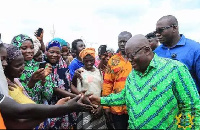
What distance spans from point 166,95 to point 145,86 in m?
0.22

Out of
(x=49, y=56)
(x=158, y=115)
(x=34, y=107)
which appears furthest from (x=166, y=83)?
(x=49, y=56)

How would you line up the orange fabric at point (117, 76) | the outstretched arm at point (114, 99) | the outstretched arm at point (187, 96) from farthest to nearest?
the orange fabric at point (117, 76) → the outstretched arm at point (114, 99) → the outstretched arm at point (187, 96)

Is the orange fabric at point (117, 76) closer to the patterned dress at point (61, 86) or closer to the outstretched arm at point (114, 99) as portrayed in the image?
the patterned dress at point (61, 86)

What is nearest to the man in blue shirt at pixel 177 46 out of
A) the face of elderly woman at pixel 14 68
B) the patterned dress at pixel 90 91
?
the patterned dress at pixel 90 91

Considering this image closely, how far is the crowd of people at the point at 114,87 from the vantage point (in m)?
2.18

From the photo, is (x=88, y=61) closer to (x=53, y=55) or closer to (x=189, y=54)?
(x=53, y=55)

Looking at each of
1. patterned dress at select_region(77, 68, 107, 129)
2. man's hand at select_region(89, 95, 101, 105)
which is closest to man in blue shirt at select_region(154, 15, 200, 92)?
man's hand at select_region(89, 95, 101, 105)

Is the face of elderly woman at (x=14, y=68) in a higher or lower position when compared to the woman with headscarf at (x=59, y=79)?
higher

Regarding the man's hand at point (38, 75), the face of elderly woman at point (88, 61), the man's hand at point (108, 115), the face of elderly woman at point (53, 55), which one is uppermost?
the face of elderly woman at point (53, 55)

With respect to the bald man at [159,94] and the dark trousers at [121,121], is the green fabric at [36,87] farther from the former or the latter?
the bald man at [159,94]

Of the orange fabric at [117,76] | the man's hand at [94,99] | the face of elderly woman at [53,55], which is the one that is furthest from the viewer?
the orange fabric at [117,76]

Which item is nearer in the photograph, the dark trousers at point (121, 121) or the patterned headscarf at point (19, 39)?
the patterned headscarf at point (19, 39)

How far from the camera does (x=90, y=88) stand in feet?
14.6

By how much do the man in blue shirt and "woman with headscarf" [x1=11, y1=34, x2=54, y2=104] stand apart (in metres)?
1.65
